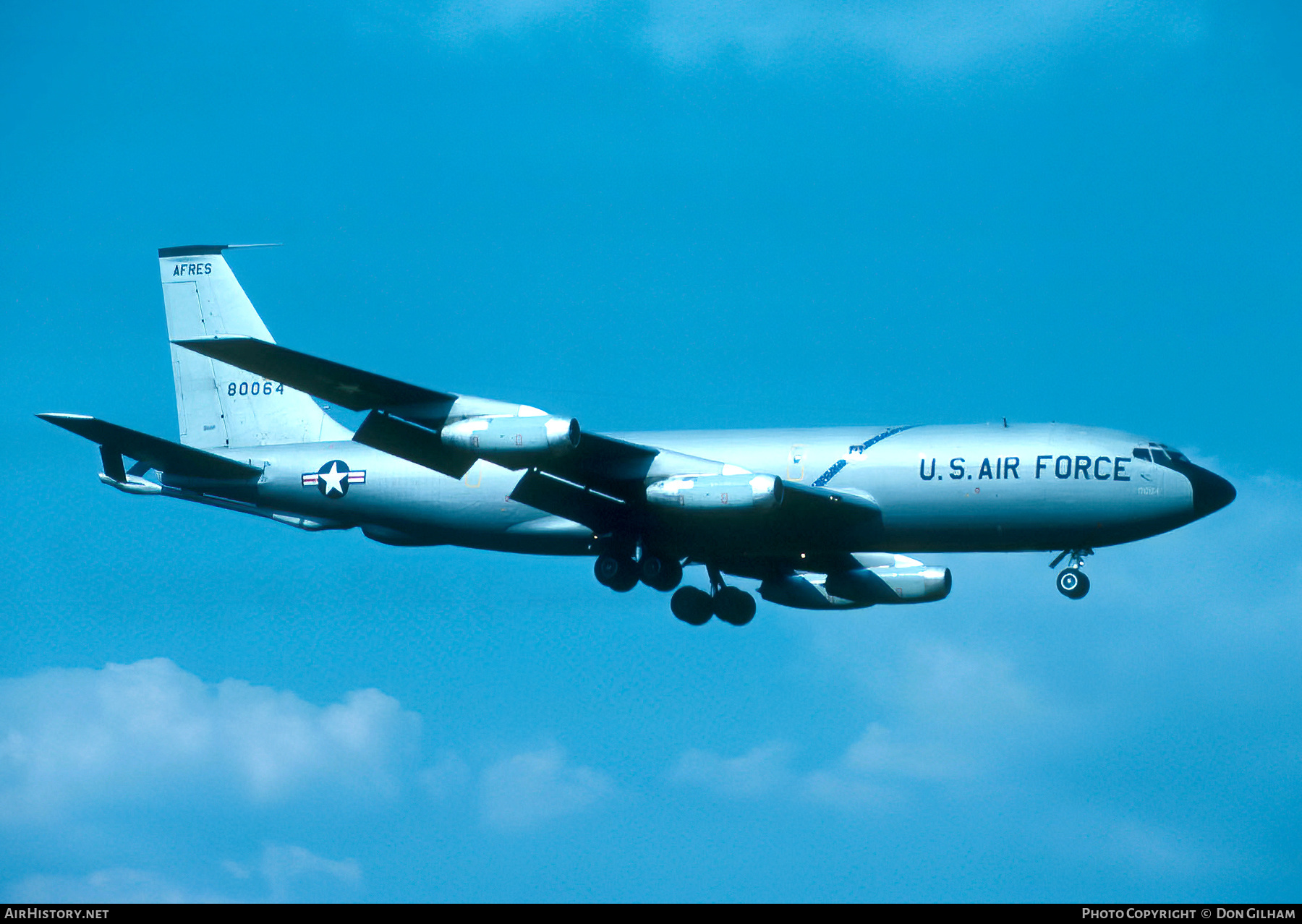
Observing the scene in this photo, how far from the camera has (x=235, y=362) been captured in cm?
3638

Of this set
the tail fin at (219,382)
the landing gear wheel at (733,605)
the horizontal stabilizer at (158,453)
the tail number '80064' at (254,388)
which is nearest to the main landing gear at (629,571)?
the landing gear wheel at (733,605)

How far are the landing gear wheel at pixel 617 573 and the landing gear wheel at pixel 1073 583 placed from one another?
11707mm

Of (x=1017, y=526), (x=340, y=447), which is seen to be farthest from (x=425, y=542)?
(x=1017, y=526)

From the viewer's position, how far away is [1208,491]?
4050 centimetres

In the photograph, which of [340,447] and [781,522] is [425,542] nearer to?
[340,447]

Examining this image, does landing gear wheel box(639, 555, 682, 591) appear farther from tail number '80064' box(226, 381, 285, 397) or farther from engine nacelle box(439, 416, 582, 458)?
tail number '80064' box(226, 381, 285, 397)

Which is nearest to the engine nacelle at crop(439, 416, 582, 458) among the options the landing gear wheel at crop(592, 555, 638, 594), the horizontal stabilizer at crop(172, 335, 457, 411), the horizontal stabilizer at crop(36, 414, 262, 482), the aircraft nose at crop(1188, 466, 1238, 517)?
the horizontal stabilizer at crop(172, 335, 457, 411)

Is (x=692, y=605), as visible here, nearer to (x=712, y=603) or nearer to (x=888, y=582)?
(x=712, y=603)

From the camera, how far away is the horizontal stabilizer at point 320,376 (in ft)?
117

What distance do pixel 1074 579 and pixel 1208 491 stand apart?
4.18 m

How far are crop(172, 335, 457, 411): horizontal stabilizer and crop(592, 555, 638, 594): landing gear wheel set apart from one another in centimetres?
750

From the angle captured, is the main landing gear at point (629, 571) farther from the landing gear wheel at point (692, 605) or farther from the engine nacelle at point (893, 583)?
the engine nacelle at point (893, 583)

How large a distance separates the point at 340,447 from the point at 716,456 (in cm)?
1163

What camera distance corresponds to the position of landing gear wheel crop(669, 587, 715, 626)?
47094 millimetres
